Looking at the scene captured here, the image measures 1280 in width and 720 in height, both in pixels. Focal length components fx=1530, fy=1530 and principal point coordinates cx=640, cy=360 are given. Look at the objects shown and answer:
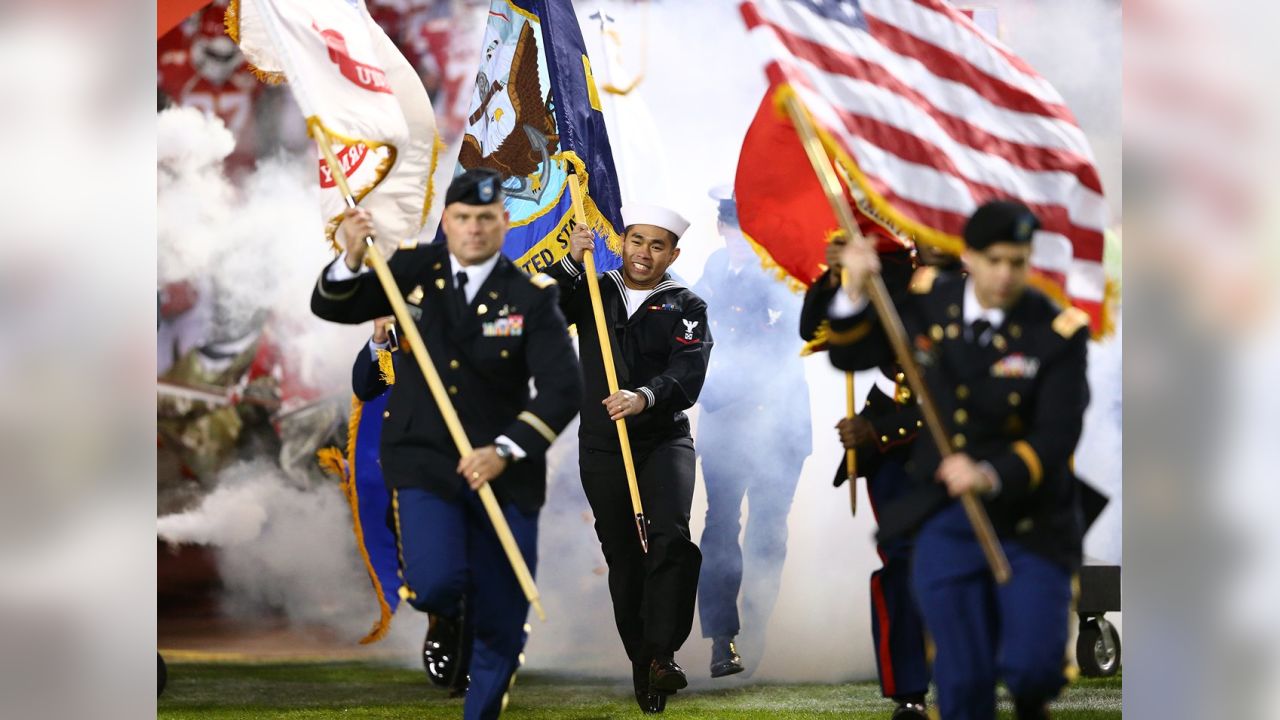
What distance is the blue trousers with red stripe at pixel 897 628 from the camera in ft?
19.9

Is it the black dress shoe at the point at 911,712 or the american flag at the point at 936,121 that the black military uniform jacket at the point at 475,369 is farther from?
the black dress shoe at the point at 911,712

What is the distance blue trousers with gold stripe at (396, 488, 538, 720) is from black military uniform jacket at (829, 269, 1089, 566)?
1435mm

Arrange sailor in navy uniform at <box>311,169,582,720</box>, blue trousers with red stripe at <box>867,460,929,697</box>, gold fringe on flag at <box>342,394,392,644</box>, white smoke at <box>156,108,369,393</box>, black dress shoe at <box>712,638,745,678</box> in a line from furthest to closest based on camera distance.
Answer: white smoke at <box>156,108,369,393</box> < black dress shoe at <box>712,638,745,678</box> < gold fringe on flag at <box>342,394,392,644</box> < blue trousers with red stripe at <box>867,460,929,697</box> < sailor in navy uniform at <box>311,169,582,720</box>

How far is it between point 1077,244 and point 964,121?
61 centimetres

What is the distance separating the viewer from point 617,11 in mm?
7352

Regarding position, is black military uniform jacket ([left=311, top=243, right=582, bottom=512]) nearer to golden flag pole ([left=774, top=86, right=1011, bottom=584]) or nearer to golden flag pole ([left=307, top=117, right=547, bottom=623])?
golden flag pole ([left=307, top=117, right=547, bottom=623])

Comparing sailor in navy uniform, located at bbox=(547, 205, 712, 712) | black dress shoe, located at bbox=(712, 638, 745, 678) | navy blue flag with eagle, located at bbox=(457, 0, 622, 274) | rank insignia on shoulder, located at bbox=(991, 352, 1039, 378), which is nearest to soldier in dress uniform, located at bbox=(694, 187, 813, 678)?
black dress shoe, located at bbox=(712, 638, 745, 678)

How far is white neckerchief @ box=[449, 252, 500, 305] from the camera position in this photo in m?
5.59

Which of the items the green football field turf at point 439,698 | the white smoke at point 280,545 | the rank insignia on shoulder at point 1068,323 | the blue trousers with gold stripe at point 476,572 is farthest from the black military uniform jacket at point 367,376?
the rank insignia on shoulder at point 1068,323

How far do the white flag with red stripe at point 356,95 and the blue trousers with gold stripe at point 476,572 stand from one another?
1540 mm
